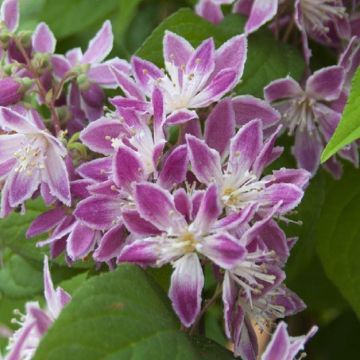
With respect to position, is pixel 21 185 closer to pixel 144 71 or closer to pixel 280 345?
pixel 144 71

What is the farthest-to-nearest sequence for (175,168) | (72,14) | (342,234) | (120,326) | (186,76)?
(72,14)
(342,234)
(186,76)
(175,168)
(120,326)

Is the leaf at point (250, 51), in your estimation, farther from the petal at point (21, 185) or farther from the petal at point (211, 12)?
the petal at point (21, 185)

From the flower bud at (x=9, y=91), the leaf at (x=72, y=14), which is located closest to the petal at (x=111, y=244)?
the flower bud at (x=9, y=91)

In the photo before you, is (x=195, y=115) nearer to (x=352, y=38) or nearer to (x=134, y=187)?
(x=134, y=187)

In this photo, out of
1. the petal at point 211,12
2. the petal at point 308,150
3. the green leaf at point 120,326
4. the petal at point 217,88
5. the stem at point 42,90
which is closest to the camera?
the green leaf at point 120,326

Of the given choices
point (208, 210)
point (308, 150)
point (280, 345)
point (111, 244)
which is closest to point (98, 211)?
point (111, 244)

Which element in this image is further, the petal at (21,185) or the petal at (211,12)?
Result: the petal at (211,12)

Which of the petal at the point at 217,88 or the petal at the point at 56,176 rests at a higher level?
the petal at the point at 217,88

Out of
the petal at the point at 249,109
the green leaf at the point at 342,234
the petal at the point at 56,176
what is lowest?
the green leaf at the point at 342,234
